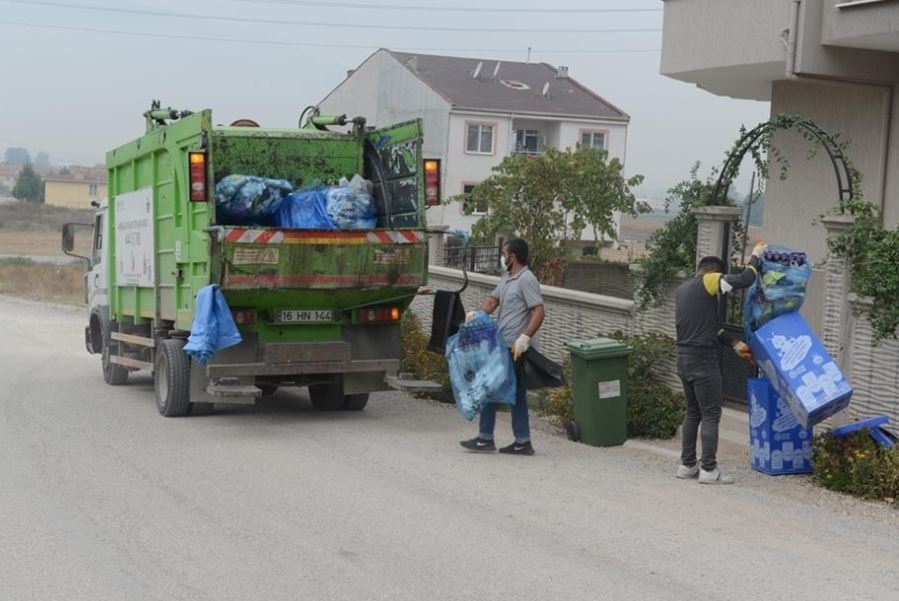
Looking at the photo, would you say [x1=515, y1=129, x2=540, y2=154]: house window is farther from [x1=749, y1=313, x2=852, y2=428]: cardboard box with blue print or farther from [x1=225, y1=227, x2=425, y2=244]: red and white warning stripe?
[x1=749, y1=313, x2=852, y2=428]: cardboard box with blue print

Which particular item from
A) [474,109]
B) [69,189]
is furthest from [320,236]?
Result: [69,189]

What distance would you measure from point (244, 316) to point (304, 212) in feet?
3.77

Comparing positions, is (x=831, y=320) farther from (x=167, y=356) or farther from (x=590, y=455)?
(x=167, y=356)

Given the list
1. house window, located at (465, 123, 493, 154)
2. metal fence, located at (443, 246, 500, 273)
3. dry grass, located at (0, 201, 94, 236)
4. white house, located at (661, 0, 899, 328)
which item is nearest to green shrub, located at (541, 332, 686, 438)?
white house, located at (661, 0, 899, 328)

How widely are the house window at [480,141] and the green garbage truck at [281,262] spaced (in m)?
45.3

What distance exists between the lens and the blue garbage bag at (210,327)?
38.2ft

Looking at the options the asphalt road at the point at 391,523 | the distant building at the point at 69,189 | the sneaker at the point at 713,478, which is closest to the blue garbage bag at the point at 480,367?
the asphalt road at the point at 391,523

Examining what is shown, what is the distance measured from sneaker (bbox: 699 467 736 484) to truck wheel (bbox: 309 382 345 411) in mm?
4831

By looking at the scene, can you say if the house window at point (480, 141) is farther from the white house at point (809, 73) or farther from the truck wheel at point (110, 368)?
the truck wheel at point (110, 368)

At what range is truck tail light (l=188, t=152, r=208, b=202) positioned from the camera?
38.8 ft

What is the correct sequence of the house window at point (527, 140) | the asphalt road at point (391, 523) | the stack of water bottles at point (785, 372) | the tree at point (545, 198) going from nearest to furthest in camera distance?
the asphalt road at point (391, 523), the stack of water bottles at point (785, 372), the tree at point (545, 198), the house window at point (527, 140)

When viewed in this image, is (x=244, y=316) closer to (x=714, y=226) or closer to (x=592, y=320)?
(x=592, y=320)

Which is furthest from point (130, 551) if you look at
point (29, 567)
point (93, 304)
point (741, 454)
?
point (93, 304)

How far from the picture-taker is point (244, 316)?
12.2 m
